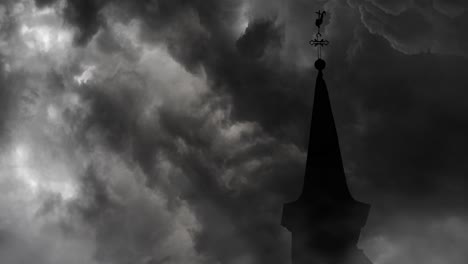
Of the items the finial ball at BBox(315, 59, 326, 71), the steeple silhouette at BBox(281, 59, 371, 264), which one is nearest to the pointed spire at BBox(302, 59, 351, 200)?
the steeple silhouette at BBox(281, 59, 371, 264)

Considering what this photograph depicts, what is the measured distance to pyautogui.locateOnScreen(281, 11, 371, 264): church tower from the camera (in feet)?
127

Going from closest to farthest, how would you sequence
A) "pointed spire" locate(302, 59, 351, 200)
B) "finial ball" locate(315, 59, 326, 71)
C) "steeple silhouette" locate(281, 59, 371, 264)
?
"steeple silhouette" locate(281, 59, 371, 264), "pointed spire" locate(302, 59, 351, 200), "finial ball" locate(315, 59, 326, 71)

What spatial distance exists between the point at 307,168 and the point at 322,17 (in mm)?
10382

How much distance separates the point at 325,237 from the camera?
38.4 metres

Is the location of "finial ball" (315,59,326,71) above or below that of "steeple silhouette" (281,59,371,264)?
above

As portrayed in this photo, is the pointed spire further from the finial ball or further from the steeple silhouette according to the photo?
the finial ball

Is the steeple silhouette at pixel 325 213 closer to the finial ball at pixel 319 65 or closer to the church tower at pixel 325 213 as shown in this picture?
the church tower at pixel 325 213

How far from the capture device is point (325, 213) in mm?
38906

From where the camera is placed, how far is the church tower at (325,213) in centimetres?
3856

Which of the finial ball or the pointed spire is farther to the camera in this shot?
the finial ball

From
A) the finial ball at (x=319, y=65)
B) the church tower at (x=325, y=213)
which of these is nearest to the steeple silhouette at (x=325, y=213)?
the church tower at (x=325, y=213)

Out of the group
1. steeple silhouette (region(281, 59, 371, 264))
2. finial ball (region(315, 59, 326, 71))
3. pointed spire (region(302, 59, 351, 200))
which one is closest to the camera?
steeple silhouette (region(281, 59, 371, 264))

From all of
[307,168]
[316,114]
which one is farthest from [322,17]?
[307,168]

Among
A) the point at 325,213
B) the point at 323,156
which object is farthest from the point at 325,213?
the point at 323,156
